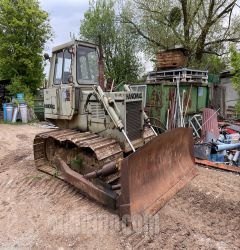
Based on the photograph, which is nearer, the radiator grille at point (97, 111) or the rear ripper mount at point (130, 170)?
the rear ripper mount at point (130, 170)

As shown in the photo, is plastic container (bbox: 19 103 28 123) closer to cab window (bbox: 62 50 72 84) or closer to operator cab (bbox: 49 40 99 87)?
operator cab (bbox: 49 40 99 87)

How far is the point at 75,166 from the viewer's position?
468 centimetres

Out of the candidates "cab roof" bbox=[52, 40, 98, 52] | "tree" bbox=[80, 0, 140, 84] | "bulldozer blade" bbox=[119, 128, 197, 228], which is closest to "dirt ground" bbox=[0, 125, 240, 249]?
"bulldozer blade" bbox=[119, 128, 197, 228]

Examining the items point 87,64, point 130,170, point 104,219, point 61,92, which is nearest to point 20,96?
point 61,92

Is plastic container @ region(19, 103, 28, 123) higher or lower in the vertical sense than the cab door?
lower

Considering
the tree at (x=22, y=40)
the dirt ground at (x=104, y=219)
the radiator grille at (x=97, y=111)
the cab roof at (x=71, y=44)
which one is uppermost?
the tree at (x=22, y=40)

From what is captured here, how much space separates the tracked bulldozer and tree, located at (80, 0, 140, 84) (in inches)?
499

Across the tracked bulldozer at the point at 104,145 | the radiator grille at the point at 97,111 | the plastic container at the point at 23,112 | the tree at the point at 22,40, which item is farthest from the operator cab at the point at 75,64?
the tree at the point at 22,40

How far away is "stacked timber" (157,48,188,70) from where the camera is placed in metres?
8.91

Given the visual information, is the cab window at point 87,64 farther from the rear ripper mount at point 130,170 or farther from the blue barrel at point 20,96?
the blue barrel at point 20,96

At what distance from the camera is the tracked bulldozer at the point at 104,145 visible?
3686mm

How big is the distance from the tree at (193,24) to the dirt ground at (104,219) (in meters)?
10.1

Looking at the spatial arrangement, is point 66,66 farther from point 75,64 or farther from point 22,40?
point 22,40

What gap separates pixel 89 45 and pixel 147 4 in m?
10.9
